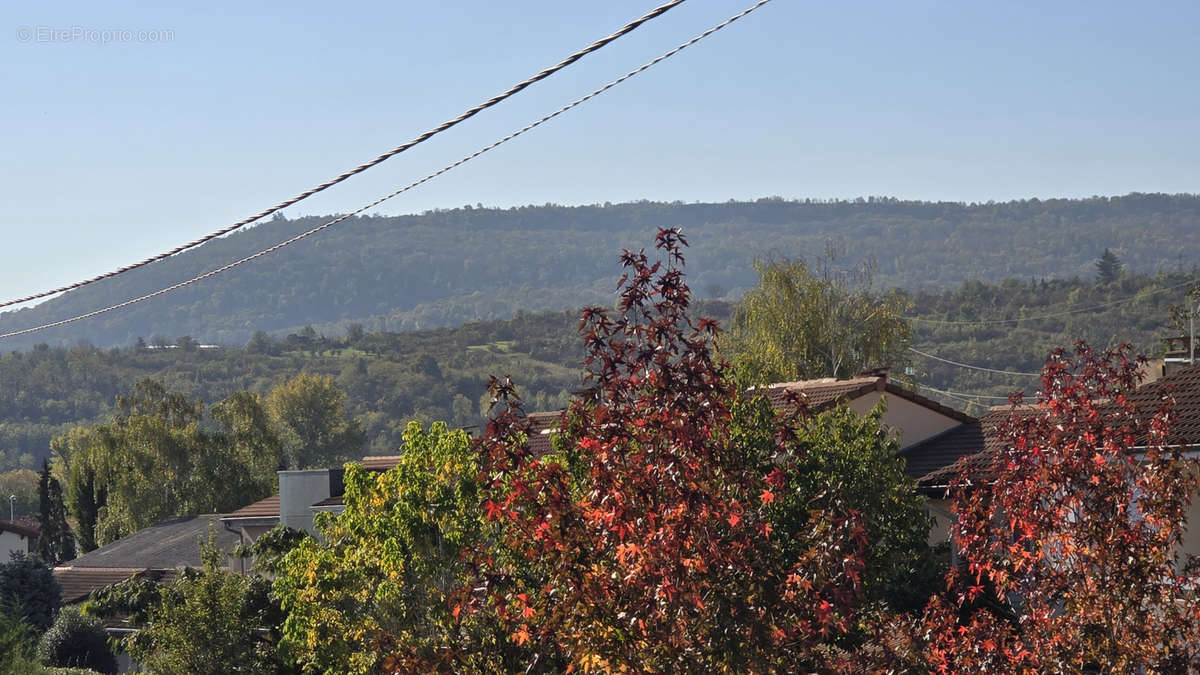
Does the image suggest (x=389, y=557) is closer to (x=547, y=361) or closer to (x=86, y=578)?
(x=86, y=578)

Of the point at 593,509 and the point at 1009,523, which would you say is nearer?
the point at 593,509

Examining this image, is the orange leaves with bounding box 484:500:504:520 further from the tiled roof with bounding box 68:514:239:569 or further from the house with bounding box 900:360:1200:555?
the tiled roof with bounding box 68:514:239:569

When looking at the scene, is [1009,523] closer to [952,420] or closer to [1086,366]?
[1086,366]

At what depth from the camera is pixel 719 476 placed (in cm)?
950

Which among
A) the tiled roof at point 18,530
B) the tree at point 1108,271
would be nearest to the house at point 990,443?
the tiled roof at point 18,530

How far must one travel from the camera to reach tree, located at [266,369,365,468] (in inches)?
4924

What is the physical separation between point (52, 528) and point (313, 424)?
46.4 meters

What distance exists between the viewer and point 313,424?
5005 inches

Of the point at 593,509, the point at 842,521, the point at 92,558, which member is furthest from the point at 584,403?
the point at 92,558

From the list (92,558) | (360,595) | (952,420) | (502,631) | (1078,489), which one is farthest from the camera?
(92,558)

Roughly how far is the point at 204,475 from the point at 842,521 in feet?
254

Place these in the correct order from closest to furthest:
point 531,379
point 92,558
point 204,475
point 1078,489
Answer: point 1078,489 → point 92,558 → point 204,475 → point 531,379

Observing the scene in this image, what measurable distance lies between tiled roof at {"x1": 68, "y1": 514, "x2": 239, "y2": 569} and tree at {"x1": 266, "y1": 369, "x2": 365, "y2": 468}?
5613 cm

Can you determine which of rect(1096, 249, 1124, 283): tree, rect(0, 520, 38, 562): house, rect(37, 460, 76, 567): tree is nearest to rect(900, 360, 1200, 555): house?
rect(37, 460, 76, 567): tree
